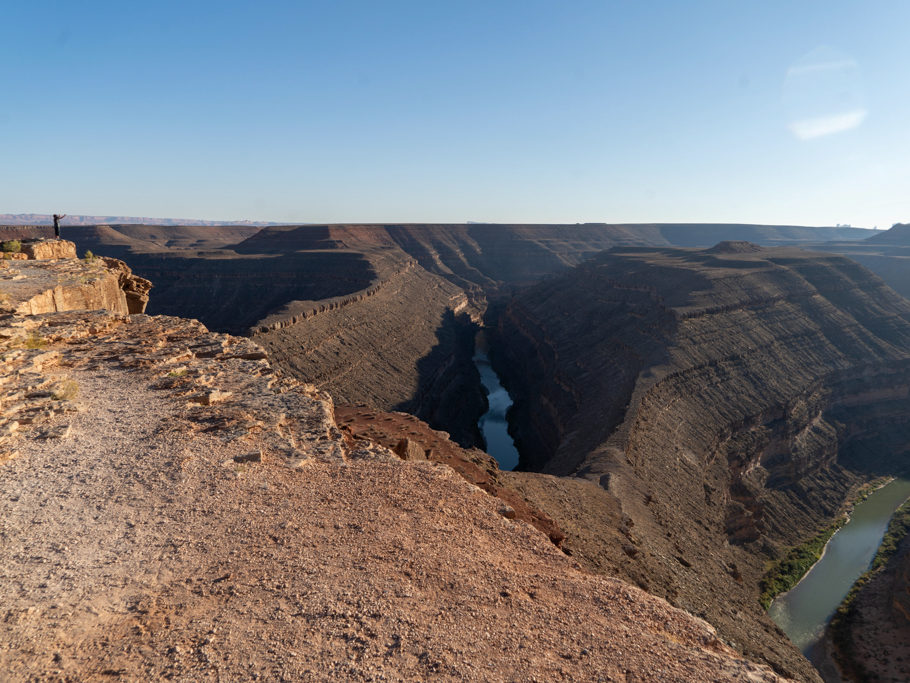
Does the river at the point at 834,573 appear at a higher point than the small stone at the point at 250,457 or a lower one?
lower

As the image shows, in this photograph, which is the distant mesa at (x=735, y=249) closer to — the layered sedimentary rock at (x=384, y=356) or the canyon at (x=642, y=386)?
the canyon at (x=642, y=386)

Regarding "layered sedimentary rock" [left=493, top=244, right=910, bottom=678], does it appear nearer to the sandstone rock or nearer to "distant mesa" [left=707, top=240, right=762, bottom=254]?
"distant mesa" [left=707, top=240, right=762, bottom=254]

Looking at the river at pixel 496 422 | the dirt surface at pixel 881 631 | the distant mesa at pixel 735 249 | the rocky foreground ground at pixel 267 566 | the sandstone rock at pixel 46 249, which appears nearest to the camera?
the rocky foreground ground at pixel 267 566

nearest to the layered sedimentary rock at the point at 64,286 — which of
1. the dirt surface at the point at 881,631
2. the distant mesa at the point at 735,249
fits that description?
the dirt surface at the point at 881,631

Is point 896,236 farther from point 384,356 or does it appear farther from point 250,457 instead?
point 250,457

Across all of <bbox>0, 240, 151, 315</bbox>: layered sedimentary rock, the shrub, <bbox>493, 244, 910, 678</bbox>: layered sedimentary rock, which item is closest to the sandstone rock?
<bbox>0, 240, 151, 315</bbox>: layered sedimentary rock

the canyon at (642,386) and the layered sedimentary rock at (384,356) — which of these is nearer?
the canyon at (642,386)

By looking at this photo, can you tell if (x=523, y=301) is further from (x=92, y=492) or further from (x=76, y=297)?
(x=92, y=492)
